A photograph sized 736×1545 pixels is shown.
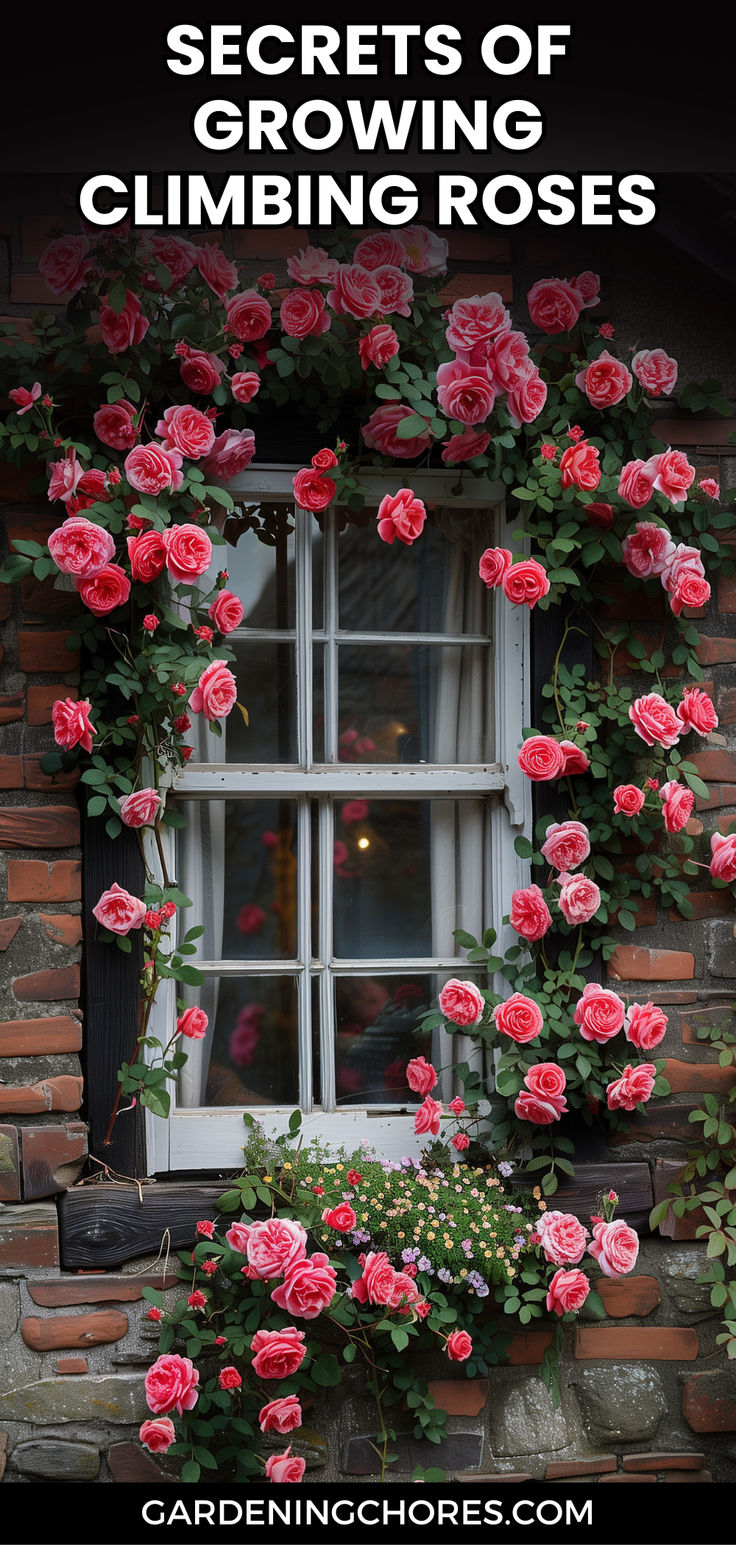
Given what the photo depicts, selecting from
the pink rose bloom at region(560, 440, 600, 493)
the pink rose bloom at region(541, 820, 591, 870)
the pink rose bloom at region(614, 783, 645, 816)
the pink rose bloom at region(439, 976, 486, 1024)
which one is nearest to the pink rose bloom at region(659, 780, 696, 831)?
the pink rose bloom at region(614, 783, 645, 816)

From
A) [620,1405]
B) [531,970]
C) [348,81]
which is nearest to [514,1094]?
[531,970]

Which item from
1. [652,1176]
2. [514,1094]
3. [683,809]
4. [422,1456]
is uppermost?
[683,809]

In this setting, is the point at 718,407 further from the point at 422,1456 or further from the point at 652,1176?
the point at 422,1456

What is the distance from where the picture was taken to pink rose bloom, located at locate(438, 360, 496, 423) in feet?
7.36

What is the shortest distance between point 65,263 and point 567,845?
1.59 m

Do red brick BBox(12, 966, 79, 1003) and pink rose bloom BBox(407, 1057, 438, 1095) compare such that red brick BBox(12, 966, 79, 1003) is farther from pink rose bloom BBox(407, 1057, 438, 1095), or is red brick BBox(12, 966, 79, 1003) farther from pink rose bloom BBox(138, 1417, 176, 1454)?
pink rose bloom BBox(138, 1417, 176, 1454)

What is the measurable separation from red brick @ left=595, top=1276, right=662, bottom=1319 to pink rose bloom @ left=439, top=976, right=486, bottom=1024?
0.67 meters

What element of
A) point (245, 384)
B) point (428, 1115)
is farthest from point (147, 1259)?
point (245, 384)

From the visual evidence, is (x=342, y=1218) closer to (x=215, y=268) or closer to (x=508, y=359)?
(x=508, y=359)

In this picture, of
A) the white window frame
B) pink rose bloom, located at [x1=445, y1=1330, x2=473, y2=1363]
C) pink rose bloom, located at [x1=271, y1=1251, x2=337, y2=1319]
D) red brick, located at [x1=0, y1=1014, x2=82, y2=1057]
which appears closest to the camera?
pink rose bloom, located at [x1=271, y1=1251, x2=337, y2=1319]

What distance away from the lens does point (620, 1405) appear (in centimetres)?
234

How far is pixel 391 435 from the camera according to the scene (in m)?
2.34

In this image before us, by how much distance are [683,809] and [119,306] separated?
5.07 ft

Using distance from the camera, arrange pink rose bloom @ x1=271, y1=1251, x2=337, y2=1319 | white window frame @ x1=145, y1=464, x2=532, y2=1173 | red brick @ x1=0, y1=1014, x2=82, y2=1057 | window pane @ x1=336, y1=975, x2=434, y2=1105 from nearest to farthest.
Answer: pink rose bloom @ x1=271, y1=1251, x2=337, y2=1319
red brick @ x1=0, y1=1014, x2=82, y2=1057
white window frame @ x1=145, y1=464, x2=532, y2=1173
window pane @ x1=336, y1=975, x2=434, y2=1105
